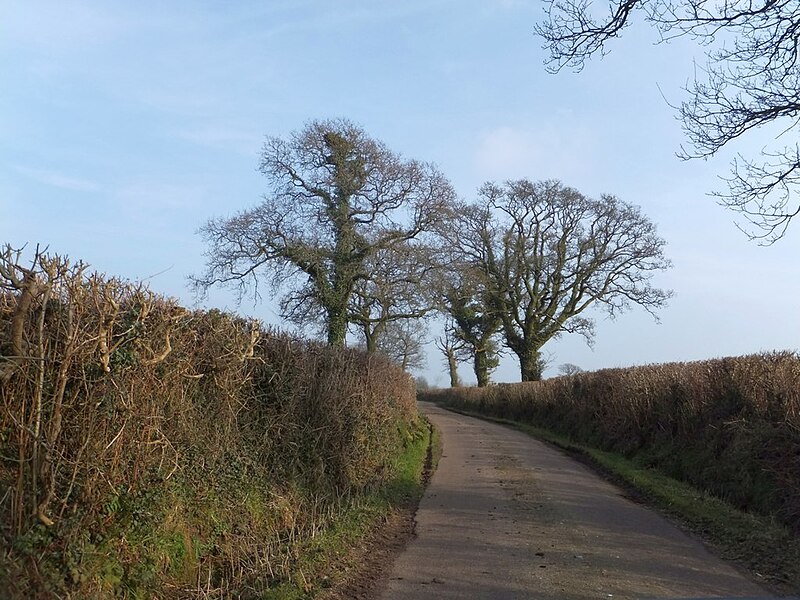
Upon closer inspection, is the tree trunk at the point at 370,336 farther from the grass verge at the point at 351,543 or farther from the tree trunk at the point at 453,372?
the tree trunk at the point at 453,372

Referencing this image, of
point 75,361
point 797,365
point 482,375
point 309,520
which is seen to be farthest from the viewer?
point 482,375

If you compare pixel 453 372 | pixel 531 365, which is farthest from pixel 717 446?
pixel 453 372

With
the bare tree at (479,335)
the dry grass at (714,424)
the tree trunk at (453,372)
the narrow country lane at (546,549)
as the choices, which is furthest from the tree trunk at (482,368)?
the narrow country lane at (546,549)

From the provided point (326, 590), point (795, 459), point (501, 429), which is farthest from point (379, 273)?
point (326, 590)

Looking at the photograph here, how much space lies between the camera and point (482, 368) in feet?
173

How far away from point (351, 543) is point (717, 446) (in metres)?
8.09

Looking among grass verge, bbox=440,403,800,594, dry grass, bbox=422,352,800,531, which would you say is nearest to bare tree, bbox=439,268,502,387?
dry grass, bbox=422,352,800,531

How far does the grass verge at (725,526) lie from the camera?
26.0 ft

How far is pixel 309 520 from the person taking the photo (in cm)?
991

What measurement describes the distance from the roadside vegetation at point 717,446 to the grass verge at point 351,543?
173 inches

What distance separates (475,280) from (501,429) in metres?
7.92

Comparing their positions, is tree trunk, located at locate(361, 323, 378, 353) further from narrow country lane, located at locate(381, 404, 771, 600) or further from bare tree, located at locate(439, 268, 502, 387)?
narrow country lane, located at locate(381, 404, 771, 600)

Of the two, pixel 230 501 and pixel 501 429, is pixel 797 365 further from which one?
pixel 501 429

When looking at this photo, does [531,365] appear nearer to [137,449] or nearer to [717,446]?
[717,446]
